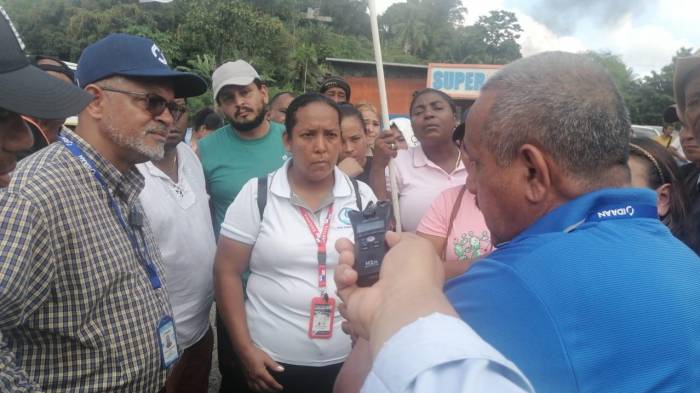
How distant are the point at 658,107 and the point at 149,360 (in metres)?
52.5

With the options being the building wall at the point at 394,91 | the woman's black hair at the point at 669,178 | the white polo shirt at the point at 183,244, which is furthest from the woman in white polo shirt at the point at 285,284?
the building wall at the point at 394,91

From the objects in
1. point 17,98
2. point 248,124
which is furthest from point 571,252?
point 248,124

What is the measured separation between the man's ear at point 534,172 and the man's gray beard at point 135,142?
5.53 ft

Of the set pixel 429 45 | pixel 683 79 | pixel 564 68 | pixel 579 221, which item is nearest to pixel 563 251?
A: pixel 579 221

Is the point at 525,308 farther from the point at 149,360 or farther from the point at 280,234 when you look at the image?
the point at 280,234

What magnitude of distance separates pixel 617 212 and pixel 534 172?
18 centimetres

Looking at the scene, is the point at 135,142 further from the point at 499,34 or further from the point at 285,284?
the point at 499,34

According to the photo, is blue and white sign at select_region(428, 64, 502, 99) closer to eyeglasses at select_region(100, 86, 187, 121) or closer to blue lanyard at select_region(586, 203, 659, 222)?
eyeglasses at select_region(100, 86, 187, 121)

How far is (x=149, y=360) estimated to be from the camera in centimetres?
189

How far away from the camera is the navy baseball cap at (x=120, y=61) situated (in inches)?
89.2

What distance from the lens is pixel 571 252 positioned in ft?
3.12

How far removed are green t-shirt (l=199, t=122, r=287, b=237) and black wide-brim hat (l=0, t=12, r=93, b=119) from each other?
205cm

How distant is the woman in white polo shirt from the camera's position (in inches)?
99.6

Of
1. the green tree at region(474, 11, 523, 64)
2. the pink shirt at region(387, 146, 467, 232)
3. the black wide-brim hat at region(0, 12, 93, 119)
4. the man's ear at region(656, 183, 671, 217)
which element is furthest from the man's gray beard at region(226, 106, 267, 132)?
the green tree at region(474, 11, 523, 64)
